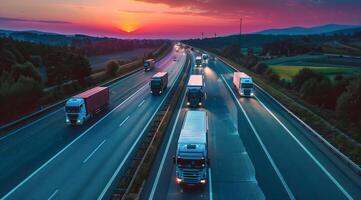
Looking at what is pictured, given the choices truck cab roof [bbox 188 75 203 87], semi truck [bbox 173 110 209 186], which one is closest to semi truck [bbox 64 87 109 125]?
truck cab roof [bbox 188 75 203 87]

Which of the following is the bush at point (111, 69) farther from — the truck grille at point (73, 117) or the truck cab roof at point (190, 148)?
the truck cab roof at point (190, 148)

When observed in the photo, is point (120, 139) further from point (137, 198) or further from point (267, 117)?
point (267, 117)

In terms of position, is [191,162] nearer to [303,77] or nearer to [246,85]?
[246,85]

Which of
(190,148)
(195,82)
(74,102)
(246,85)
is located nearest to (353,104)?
(246,85)

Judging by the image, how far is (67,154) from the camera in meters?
26.8

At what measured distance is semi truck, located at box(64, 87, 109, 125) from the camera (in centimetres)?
3425

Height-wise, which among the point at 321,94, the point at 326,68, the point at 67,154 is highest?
the point at 326,68

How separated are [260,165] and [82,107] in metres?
21.1

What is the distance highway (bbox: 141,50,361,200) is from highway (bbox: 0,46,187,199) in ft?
12.2

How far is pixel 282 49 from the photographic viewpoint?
520 feet

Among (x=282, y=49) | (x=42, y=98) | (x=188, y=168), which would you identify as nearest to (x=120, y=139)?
(x=188, y=168)

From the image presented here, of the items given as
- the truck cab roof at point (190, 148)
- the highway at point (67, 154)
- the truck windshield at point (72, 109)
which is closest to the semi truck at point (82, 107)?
the truck windshield at point (72, 109)

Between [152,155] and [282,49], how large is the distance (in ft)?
483

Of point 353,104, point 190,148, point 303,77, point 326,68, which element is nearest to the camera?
point 190,148
